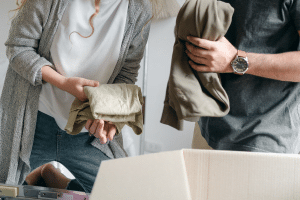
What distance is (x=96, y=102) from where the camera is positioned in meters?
0.61

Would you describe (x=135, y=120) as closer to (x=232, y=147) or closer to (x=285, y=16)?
(x=232, y=147)

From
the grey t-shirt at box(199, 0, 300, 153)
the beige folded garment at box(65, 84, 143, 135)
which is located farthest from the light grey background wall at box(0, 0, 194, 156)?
the grey t-shirt at box(199, 0, 300, 153)

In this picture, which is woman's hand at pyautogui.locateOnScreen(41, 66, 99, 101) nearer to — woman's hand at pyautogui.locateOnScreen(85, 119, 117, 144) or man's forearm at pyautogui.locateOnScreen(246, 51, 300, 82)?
woman's hand at pyautogui.locateOnScreen(85, 119, 117, 144)

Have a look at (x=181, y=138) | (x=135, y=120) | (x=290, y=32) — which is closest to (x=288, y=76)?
(x=290, y=32)

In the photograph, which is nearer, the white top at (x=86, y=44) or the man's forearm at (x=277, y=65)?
the man's forearm at (x=277, y=65)

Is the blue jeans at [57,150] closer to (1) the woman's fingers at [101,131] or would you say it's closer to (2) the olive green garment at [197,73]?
(1) the woman's fingers at [101,131]

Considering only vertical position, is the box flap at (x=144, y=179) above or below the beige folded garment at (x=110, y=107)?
above

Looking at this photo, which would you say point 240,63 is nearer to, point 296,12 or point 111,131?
point 296,12

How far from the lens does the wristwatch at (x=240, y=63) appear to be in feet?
1.76

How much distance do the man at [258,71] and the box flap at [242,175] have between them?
0.25 m

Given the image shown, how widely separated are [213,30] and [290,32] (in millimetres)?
188

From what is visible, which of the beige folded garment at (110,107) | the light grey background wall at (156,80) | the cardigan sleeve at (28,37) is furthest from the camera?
the light grey background wall at (156,80)

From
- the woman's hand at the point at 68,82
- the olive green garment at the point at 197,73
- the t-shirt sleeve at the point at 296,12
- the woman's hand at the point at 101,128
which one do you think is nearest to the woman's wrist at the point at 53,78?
the woman's hand at the point at 68,82

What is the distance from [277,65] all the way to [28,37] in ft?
2.25
